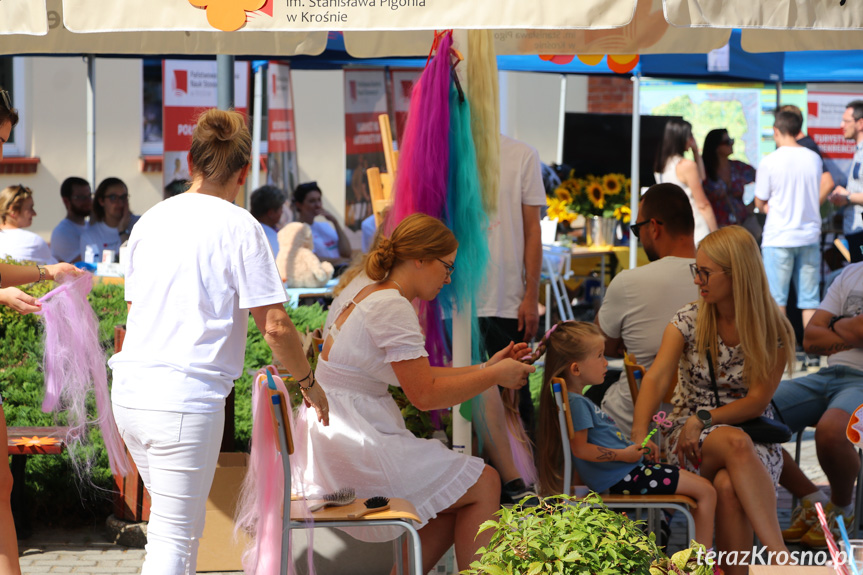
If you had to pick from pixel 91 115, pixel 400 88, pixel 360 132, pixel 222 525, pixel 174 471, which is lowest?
pixel 222 525

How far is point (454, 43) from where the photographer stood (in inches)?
145

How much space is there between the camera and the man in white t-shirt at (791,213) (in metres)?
8.88

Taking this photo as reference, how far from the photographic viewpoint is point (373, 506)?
119 inches

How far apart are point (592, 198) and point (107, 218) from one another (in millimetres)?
4150

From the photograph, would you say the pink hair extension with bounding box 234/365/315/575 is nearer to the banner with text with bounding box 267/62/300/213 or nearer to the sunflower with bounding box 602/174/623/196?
the sunflower with bounding box 602/174/623/196

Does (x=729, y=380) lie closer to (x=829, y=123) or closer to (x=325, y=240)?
(x=325, y=240)

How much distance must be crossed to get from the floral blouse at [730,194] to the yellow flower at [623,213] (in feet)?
2.27

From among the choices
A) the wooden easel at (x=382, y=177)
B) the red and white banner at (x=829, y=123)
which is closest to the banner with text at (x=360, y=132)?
the wooden easel at (x=382, y=177)

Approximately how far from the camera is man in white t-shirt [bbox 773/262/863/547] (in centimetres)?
436

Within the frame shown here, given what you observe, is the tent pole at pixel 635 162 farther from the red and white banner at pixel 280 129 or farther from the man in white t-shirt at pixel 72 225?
the man in white t-shirt at pixel 72 225

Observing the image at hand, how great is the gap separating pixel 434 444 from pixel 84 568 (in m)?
1.76

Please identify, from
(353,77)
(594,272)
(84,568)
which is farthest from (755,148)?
(84,568)

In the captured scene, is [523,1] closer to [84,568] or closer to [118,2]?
[118,2]

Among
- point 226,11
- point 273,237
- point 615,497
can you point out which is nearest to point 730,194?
point 273,237
